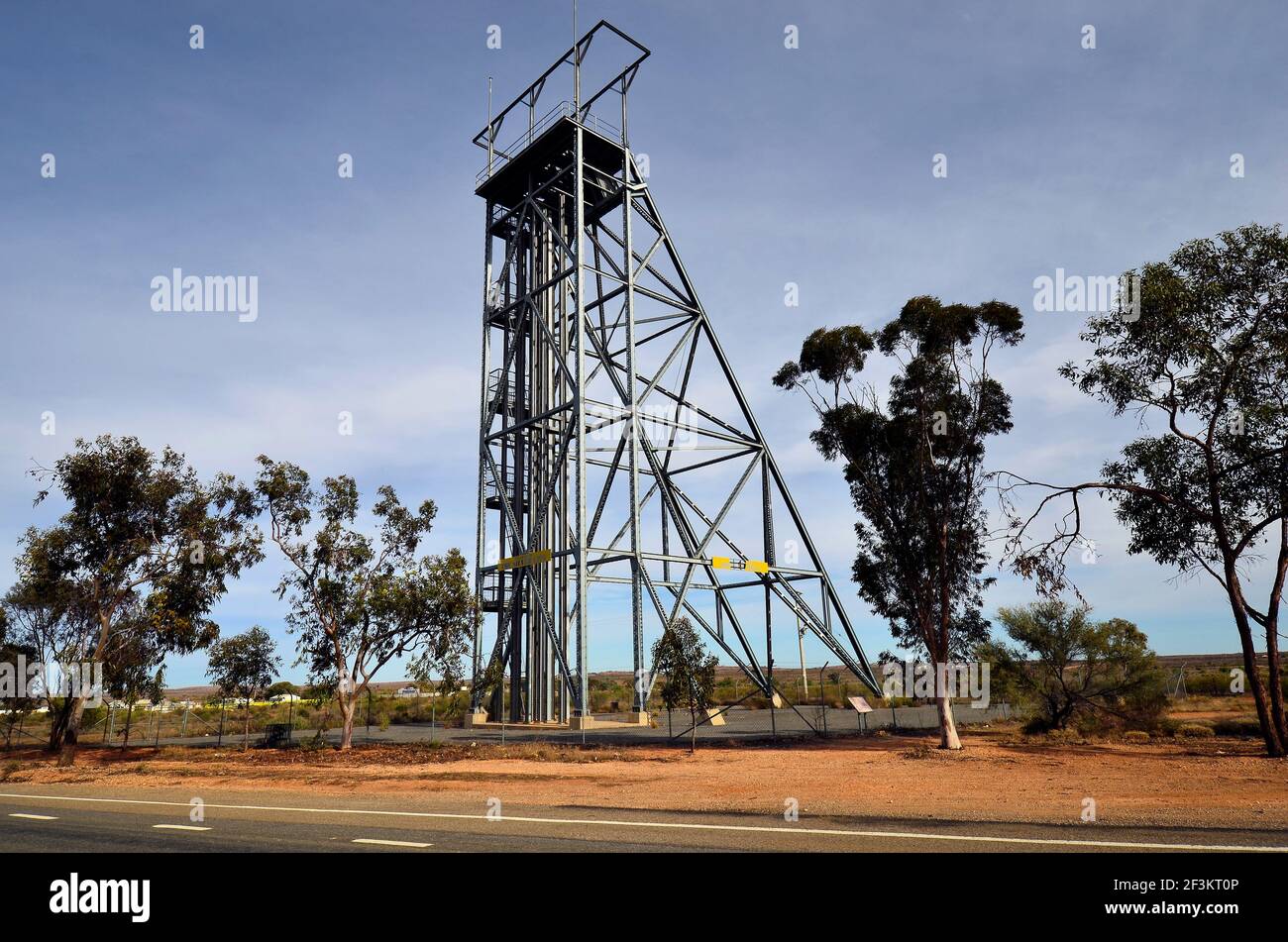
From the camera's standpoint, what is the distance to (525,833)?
10.2 m

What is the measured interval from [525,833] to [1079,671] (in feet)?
81.3

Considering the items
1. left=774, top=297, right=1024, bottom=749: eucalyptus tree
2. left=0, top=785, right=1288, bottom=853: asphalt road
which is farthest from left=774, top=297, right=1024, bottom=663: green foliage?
left=0, top=785, right=1288, bottom=853: asphalt road

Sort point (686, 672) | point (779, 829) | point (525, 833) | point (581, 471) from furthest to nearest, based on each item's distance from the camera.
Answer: point (581, 471)
point (686, 672)
point (779, 829)
point (525, 833)

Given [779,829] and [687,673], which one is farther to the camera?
[687,673]

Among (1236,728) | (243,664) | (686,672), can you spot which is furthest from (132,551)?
(1236,728)

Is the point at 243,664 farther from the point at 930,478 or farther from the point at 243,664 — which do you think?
the point at 930,478

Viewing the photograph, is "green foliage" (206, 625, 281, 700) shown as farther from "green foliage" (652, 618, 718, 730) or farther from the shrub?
the shrub

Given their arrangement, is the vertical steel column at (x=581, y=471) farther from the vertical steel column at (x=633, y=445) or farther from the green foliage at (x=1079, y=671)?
the green foliage at (x=1079, y=671)

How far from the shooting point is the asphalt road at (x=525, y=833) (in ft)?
29.4

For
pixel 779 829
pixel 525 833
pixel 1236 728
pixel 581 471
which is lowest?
pixel 1236 728

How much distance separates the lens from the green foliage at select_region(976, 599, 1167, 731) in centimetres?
2684

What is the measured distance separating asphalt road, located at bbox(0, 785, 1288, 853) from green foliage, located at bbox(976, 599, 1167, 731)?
62.8ft
